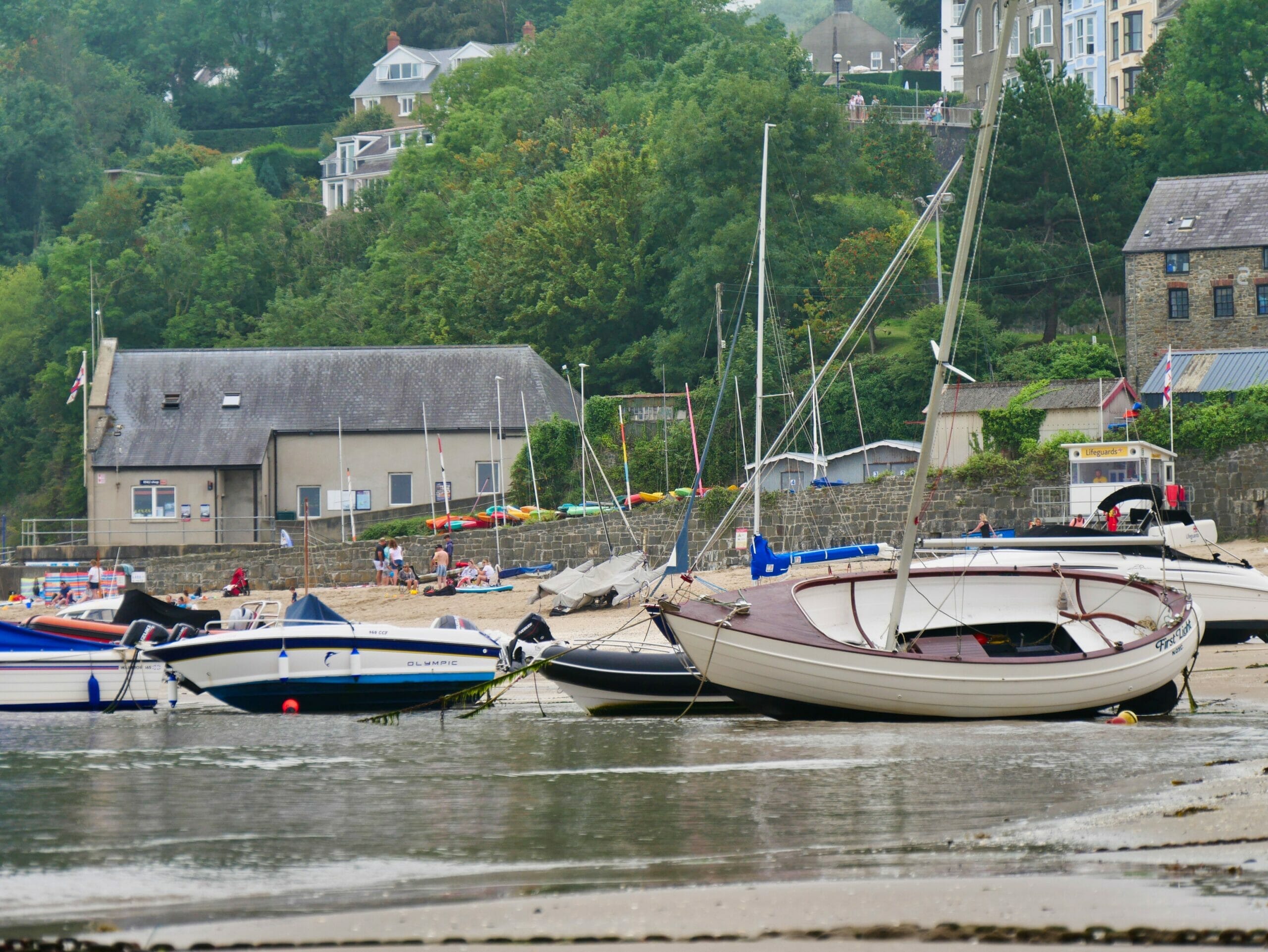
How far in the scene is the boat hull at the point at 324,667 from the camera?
2230 centimetres

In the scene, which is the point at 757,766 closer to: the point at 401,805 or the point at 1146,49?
the point at 401,805

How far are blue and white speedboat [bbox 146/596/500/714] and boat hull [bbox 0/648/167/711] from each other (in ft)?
2.47

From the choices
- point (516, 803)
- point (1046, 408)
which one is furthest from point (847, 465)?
point (516, 803)

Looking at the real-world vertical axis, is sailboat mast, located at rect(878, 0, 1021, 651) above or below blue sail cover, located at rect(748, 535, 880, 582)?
above

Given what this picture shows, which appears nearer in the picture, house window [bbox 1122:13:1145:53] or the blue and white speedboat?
the blue and white speedboat

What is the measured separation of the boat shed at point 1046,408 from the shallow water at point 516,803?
25.8 m

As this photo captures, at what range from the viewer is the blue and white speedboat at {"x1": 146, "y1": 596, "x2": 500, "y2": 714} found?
22.3 m

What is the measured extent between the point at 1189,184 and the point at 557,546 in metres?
24.5

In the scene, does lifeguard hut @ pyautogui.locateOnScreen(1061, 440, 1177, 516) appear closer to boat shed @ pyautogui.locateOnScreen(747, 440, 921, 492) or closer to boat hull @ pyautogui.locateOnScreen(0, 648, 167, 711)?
boat shed @ pyautogui.locateOnScreen(747, 440, 921, 492)

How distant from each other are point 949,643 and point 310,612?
8.86 meters

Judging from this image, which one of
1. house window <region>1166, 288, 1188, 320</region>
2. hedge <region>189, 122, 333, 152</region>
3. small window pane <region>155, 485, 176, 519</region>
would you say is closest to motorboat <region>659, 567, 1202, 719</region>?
house window <region>1166, 288, 1188, 320</region>

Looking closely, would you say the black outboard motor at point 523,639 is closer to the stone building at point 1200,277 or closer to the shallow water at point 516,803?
the shallow water at point 516,803

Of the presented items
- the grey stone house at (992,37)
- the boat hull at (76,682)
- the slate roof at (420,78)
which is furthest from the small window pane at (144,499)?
the slate roof at (420,78)

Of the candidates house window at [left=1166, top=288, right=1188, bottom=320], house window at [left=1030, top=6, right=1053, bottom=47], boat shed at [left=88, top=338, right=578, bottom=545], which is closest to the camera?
house window at [left=1166, top=288, right=1188, bottom=320]
